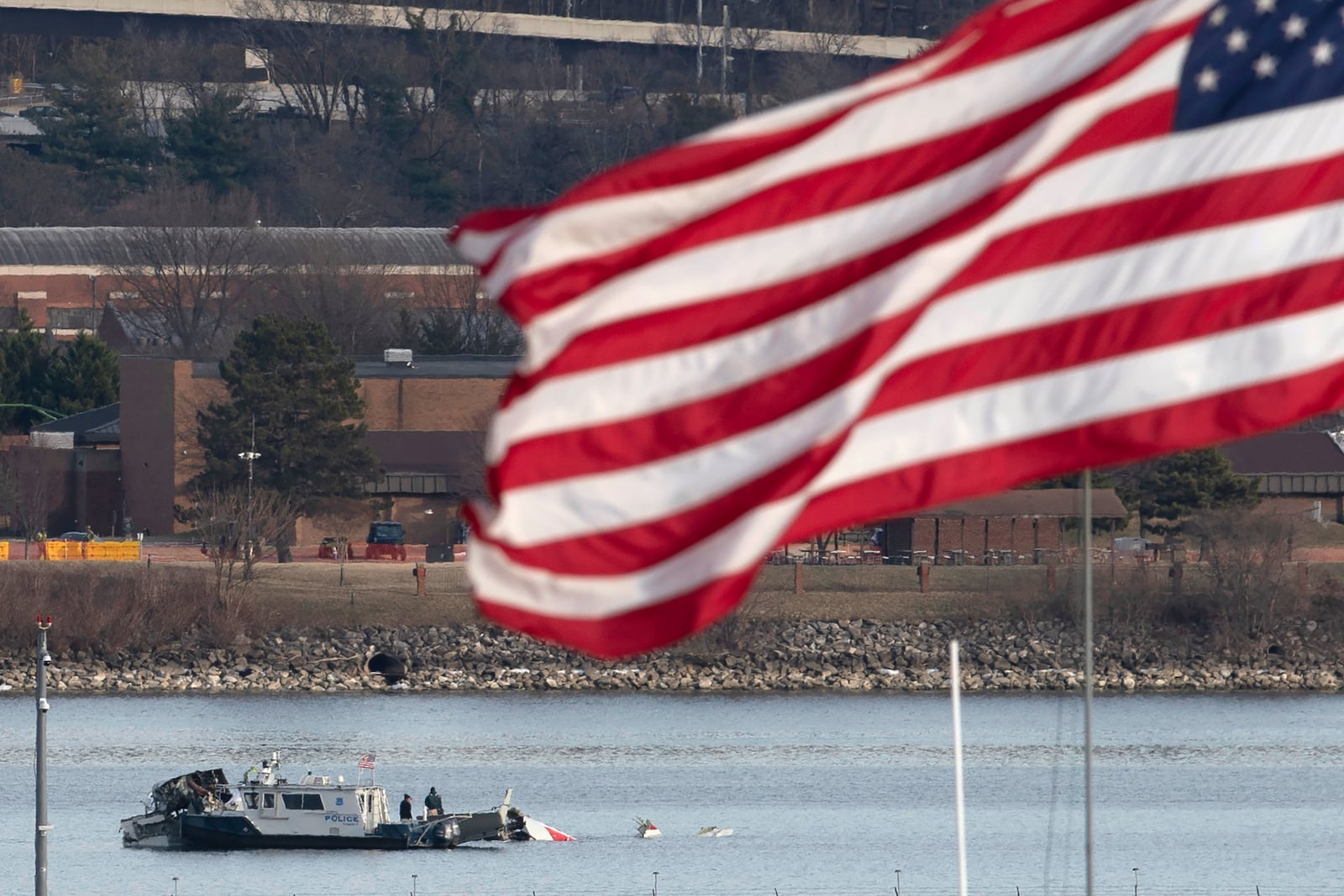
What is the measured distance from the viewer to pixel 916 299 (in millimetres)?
8320

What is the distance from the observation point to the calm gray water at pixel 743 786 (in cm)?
4497

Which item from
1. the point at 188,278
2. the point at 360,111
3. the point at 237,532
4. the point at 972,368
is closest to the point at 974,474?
the point at 972,368

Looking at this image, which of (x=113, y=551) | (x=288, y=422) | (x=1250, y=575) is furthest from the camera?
(x=288, y=422)

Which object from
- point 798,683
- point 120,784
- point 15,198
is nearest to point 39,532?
point 798,683

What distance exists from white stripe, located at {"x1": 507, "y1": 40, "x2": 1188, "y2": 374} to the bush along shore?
63714 millimetres

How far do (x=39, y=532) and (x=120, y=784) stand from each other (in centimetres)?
3088

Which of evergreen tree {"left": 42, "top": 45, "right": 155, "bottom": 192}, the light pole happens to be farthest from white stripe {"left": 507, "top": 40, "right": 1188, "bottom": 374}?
evergreen tree {"left": 42, "top": 45, "right": 155, "bottom": 192}

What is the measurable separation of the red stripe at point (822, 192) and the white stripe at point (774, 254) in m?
0.03

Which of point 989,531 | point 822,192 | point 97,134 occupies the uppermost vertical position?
point 97,134

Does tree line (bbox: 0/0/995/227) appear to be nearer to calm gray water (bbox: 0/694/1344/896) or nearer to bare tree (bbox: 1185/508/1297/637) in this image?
bare tree (bbox: 1185/508/1297/637)

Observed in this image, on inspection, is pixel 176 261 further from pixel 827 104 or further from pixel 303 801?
pixel 827 104

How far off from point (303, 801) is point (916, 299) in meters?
44.4

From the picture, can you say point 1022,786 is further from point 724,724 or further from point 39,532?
point 39,532

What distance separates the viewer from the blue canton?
8180 mm
